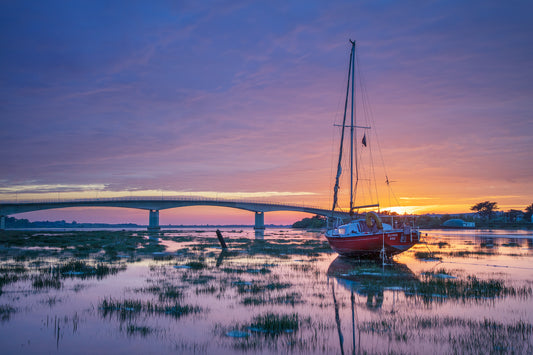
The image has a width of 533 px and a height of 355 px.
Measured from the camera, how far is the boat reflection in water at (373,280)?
1446 centimetres

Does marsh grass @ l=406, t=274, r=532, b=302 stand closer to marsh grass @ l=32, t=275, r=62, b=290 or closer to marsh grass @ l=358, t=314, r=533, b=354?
marsh grass @ l=358, t=314, r=533, b=354

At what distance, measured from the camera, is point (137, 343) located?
9062mm

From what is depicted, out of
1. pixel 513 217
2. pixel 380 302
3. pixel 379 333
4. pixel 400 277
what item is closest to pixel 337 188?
pixel 400 277

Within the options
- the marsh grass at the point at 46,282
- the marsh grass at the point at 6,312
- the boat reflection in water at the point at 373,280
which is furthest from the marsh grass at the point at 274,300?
the marsh grass at the point at 46,282

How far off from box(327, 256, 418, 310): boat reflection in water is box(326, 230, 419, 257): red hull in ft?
12.5

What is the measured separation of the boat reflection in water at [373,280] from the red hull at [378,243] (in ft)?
12.5

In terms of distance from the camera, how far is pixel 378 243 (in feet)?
88.9

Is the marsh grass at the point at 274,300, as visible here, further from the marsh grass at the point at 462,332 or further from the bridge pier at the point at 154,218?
the bridge pier at the point at 154,218

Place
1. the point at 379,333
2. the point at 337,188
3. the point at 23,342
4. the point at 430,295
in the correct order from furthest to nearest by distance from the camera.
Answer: the point at 337,188
the point at 430,295
the point at 379,333
the point at 23,342

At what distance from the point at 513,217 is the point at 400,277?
194 meters

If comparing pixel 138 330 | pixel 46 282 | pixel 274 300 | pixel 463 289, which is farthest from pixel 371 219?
pixel 138 330

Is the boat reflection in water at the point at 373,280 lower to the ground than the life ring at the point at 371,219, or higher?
lower

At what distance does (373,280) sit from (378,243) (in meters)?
9.35

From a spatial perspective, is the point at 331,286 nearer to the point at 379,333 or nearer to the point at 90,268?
the point at 379,333
